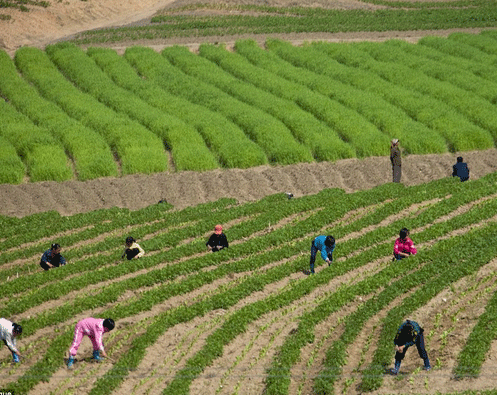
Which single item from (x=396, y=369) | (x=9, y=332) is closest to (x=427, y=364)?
(x=396, y=369)

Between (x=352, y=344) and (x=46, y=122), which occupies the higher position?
(x=46, y=122)

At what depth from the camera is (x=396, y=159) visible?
34.8 metres

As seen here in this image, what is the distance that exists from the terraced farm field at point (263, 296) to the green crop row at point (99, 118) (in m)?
6.68

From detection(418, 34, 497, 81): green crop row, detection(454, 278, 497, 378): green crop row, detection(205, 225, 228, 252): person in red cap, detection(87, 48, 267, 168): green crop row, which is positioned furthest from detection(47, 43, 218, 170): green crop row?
detection(454, 278, 497, 378): green crop row

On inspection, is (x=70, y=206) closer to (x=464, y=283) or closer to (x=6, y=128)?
(x=6, y=128)

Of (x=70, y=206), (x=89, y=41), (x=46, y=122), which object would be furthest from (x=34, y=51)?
(x=70, y=206)

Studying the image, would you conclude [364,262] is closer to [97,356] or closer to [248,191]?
[97,356]

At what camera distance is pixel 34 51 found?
180ft

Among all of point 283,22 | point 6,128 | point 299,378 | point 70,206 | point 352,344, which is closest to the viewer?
point 299,378

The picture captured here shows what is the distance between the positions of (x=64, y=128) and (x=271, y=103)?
1069 centimetres

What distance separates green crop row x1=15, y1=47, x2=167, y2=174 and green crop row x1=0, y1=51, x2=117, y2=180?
546 millimetres

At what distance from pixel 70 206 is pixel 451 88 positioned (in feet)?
75.8

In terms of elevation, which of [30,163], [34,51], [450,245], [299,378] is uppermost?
[34,51]

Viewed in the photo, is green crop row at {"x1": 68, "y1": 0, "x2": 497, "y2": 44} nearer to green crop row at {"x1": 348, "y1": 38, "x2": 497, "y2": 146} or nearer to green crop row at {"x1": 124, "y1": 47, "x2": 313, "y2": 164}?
green crop row at {"x1": 124, "y1": 47, "x2": 313, "y2": 164}
